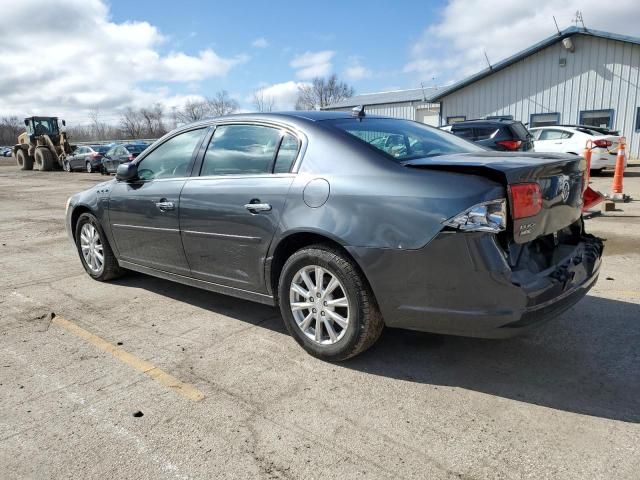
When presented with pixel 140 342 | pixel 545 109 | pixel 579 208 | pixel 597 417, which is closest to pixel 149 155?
pixel 140 342

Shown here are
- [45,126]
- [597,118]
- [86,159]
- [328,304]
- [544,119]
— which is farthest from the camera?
[45,126]

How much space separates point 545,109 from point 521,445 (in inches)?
847

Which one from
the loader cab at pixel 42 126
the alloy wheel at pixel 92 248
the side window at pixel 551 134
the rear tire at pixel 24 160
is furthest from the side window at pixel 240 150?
the rear tire at pixel 24 160

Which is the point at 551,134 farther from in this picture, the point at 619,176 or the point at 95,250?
the point at 95,250

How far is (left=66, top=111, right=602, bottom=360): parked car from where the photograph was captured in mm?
2619

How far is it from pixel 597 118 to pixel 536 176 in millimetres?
20635

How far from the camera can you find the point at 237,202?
3527 millimetres

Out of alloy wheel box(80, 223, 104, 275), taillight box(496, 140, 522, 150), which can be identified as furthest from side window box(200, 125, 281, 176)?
taillight box(496, 140, 522, 150)

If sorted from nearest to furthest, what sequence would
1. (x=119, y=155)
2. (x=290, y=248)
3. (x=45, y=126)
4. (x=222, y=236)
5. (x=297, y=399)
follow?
(x=297, y=399) → (x=290, y=248) → (x=222, y=236) → (x=119, y=155) → (x=45, y=126)

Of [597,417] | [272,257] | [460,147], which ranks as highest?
[460,147]

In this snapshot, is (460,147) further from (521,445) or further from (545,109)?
(545,109)

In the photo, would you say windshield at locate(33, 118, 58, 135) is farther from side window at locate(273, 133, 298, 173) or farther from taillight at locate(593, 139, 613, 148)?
side window at locate(273, 133, 298, 173)

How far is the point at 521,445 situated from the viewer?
2.37 meters

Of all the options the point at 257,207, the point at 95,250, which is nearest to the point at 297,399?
the point at 257,207
